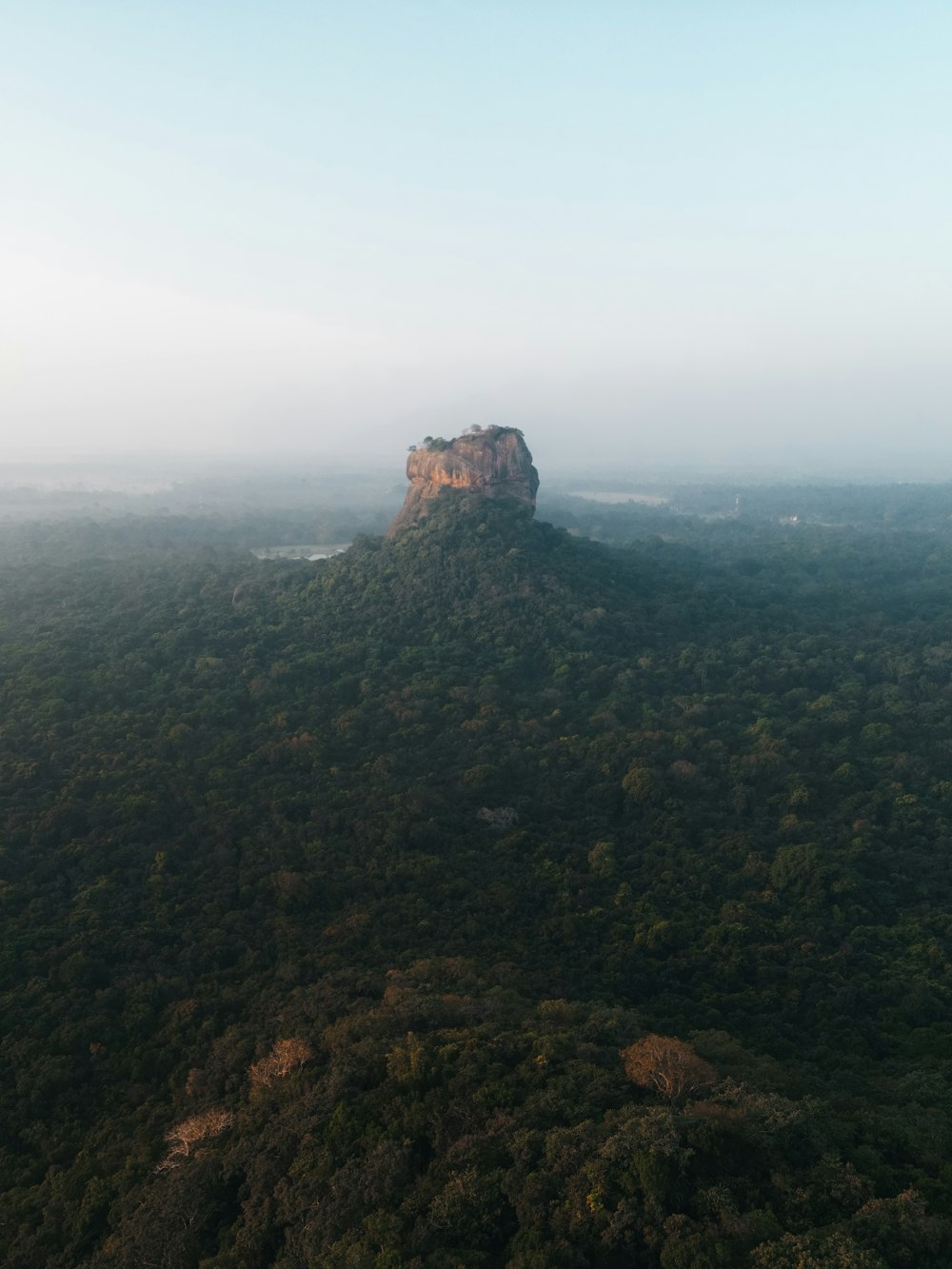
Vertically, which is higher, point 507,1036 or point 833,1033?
point 507,1036

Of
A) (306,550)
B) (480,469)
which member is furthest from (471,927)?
(306,550)

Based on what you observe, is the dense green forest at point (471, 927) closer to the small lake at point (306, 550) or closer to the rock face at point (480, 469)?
the rock face at point (480, 469)

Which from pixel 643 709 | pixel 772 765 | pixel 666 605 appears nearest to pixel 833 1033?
pixel 772 765

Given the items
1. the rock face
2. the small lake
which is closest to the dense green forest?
the rock face

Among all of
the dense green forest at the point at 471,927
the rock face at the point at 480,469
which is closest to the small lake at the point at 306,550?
the rock face at the point at 480,469

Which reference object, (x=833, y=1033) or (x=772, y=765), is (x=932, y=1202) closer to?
(x=833, y=1033)

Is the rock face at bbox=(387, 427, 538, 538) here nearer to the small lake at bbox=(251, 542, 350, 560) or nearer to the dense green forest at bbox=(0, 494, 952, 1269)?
the dense green forest at bbox=(0, 494, 952, 1269)

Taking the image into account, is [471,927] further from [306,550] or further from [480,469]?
[306,550]
